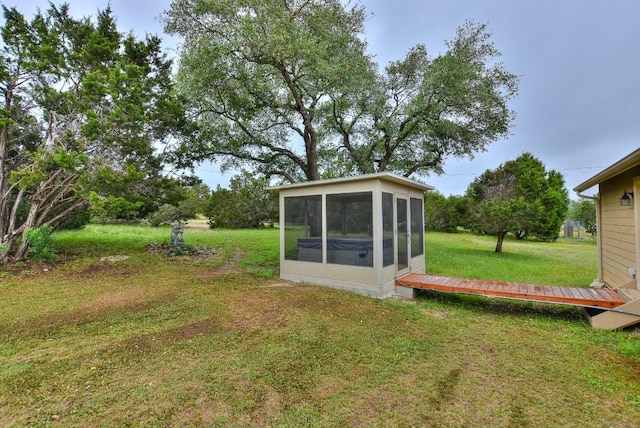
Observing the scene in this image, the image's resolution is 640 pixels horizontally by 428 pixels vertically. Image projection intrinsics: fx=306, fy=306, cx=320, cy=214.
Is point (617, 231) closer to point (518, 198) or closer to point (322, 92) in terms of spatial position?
point (322, 92)

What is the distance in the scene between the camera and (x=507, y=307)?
4781mm

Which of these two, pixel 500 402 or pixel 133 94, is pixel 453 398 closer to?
Result: pixel 500 402

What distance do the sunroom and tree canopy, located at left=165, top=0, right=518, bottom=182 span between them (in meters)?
2.56

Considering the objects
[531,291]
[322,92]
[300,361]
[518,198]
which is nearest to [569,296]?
[531,291]

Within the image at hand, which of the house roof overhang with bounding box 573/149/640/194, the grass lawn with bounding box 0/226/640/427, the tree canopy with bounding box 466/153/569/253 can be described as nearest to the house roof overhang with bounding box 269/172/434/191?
the grass lawn with bounding box 0/226/640/427

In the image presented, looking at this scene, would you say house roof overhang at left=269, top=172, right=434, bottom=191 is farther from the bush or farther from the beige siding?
the bush

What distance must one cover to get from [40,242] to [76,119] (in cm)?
311

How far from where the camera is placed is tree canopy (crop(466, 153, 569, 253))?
10.6m

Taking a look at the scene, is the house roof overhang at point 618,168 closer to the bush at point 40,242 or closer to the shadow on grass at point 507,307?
the shadow on grass at point 507,307

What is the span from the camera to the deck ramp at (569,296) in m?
3.65

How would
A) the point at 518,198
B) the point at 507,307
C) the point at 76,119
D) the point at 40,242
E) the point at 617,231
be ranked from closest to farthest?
the point at 507,307
the point at 617,231
the point at 40,242
the point at 76,119
the point at 518,198

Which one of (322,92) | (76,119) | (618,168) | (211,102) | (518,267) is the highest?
(322,92)

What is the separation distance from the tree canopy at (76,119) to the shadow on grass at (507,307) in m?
6.68

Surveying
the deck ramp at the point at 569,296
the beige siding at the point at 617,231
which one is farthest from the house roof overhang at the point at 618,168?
the deck ramp at the point at 569,296
